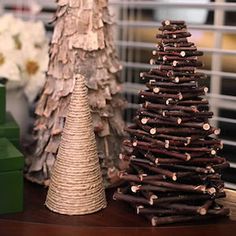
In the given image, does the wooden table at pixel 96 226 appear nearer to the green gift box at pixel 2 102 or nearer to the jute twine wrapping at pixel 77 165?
the jute twine wrapping at pixel 77 165

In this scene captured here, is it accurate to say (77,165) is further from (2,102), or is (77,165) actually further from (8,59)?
(8,59)

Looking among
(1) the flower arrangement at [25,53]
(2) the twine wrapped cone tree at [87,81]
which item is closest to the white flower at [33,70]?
(1) the flower arrangement at [25,53]

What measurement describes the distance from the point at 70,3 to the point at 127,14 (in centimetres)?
39

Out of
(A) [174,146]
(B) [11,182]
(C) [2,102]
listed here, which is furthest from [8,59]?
(A) [174,146]

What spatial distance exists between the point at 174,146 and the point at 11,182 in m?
0.26

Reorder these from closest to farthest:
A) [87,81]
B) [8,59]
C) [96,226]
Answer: [96,226] → [87,81] → [8,59]

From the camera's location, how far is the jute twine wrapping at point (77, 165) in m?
0.83

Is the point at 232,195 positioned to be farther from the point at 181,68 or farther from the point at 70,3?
the point at 70,3

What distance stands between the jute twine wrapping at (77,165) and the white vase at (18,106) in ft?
1.15

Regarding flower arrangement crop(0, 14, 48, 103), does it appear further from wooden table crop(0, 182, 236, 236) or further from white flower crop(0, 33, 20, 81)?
wooden table crop(0, 182, 236, 236)

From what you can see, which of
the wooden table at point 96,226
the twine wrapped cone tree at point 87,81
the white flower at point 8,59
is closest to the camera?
the wooden table at point 96,226

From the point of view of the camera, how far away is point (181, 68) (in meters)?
0.82

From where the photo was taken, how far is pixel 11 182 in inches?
32.8

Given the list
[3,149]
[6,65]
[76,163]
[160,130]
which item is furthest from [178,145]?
[6,65]
